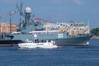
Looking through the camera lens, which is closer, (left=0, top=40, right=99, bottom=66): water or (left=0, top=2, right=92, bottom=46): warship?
(left=0, top=40, right=99, bottom=66): water

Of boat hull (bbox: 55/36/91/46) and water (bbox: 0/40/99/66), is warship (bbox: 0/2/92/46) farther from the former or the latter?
water (bbox: 0/40/99/66)

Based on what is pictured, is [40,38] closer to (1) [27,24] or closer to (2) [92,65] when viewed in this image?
(1) [27,24]

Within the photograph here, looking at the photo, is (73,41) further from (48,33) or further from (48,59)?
(48,59)

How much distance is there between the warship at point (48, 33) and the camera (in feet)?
462

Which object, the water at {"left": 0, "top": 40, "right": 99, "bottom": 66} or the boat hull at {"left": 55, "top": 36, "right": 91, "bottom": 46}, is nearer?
the water at {"left": 0, "top": 40, "right": 99, "bottom": 66}

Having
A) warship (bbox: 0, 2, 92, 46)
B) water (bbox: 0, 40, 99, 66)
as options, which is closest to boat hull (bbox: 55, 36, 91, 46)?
warship (bbox: 0, 2, 92, 46)

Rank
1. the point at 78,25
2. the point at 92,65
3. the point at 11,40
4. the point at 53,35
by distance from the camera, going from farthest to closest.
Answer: the point at 78,25
the point at 53,35
the point at 11,40
the point at 92,65

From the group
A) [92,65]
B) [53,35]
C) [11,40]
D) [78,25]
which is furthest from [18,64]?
[78,25]

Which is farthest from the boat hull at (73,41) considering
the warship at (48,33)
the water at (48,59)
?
the water at (48,59)

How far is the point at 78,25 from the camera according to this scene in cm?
15700

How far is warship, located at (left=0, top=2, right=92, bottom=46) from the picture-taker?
462 feet

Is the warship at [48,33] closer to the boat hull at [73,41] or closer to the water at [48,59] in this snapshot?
the boat hull at [73,41]

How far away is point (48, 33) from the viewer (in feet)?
485

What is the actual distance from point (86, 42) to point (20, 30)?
66.4ft
